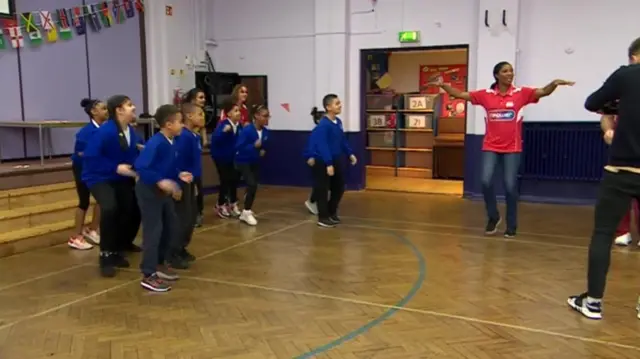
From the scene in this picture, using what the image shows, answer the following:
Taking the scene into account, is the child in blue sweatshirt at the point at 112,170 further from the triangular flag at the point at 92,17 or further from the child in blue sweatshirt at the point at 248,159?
the triangular flag at the point at 92,17

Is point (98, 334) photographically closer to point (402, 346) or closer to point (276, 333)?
point (276, 333)

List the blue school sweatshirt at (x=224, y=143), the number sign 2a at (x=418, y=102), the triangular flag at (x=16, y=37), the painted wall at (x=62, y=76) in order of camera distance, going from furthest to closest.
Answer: the number sign 2a at (x=418, y=102) → the painted wall at (x=62, y=76) → the triangular flag at (x=16, y=37) → the blue school sweatshirt at (x=224, y=143)

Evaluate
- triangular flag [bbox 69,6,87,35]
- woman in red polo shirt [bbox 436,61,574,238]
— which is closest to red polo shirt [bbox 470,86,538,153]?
woman in red polo shirt [bbox 436,61,574,238]

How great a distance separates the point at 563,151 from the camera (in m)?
7.95

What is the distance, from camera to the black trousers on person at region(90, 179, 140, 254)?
4609 millimetres

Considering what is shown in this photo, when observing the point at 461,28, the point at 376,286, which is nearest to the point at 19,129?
the point at 376,286

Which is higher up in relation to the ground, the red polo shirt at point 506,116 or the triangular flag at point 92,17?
the triangular flag at point 92,17

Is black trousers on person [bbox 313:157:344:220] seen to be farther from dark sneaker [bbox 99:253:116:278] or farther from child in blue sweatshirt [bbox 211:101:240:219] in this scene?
dark sneaker [bbox 99:253:116:278]

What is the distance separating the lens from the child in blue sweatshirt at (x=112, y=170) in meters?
4.53

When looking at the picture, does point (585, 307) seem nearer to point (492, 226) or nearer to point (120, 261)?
point (492, 226)

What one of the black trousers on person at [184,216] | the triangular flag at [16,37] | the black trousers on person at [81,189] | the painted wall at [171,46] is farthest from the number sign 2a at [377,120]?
the black trousers on person at [184,216]

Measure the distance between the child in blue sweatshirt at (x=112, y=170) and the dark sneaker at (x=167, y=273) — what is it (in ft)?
1.31

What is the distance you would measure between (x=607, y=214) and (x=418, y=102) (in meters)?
8.00

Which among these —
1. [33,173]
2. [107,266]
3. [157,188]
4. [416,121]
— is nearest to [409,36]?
[416,121]
